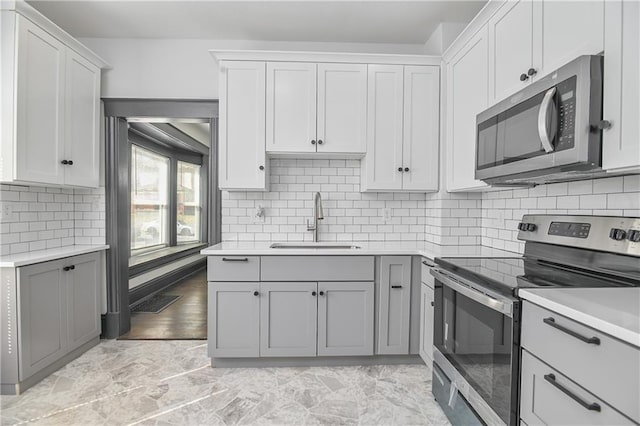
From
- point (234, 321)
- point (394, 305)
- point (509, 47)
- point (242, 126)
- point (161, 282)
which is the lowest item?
point (161, 282)

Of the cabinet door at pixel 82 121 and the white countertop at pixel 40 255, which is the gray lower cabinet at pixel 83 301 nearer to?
the white countertop at pixel 40 255

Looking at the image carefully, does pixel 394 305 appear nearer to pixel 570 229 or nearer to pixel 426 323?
pixel 426 323

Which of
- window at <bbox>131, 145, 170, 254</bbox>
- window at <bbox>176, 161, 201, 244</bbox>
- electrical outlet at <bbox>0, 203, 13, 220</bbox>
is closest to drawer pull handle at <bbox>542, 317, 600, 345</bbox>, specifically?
electrical outlet at <bbox>0, 203, 13, 220</bbox>

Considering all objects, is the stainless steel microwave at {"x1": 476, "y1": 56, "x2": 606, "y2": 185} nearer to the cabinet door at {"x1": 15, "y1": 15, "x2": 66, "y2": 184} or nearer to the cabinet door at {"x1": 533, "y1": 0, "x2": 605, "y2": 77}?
the cabinet door at {"x1": 533, "y1": 0, "x2": 605, "y2": 77}

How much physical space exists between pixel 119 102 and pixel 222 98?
1113mm

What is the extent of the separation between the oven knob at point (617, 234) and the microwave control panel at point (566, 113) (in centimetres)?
46

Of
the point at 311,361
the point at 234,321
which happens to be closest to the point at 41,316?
the point at 234,321

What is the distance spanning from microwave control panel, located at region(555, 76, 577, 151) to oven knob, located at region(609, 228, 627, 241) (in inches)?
18.0

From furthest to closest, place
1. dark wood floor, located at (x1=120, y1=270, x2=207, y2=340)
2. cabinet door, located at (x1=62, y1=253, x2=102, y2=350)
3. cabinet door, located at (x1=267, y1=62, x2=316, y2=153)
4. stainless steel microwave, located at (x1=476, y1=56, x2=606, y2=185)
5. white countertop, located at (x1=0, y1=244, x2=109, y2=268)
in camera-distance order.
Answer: dark wood floor, located at (x1=120, y1=270, x2=207, y2=340) → cabinet door, located at (x1=267, y1=62, x2=316, y2=153) → cabinet door, located at (x1=62, y1=253, x2=102, y2=350) → white countertop, located at (x1=0, y1=244, x2=109, y2=268) → stainless steel microwave, located at (x1=476, y1=56, x2=606, y2=185)

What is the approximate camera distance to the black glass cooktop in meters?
1.35

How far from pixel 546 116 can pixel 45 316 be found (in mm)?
3240

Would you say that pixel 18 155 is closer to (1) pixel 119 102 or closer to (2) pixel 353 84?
(1) pixel 119 102

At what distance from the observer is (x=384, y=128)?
9.01ft

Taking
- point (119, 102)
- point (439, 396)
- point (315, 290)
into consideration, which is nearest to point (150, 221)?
point (119, 102)
